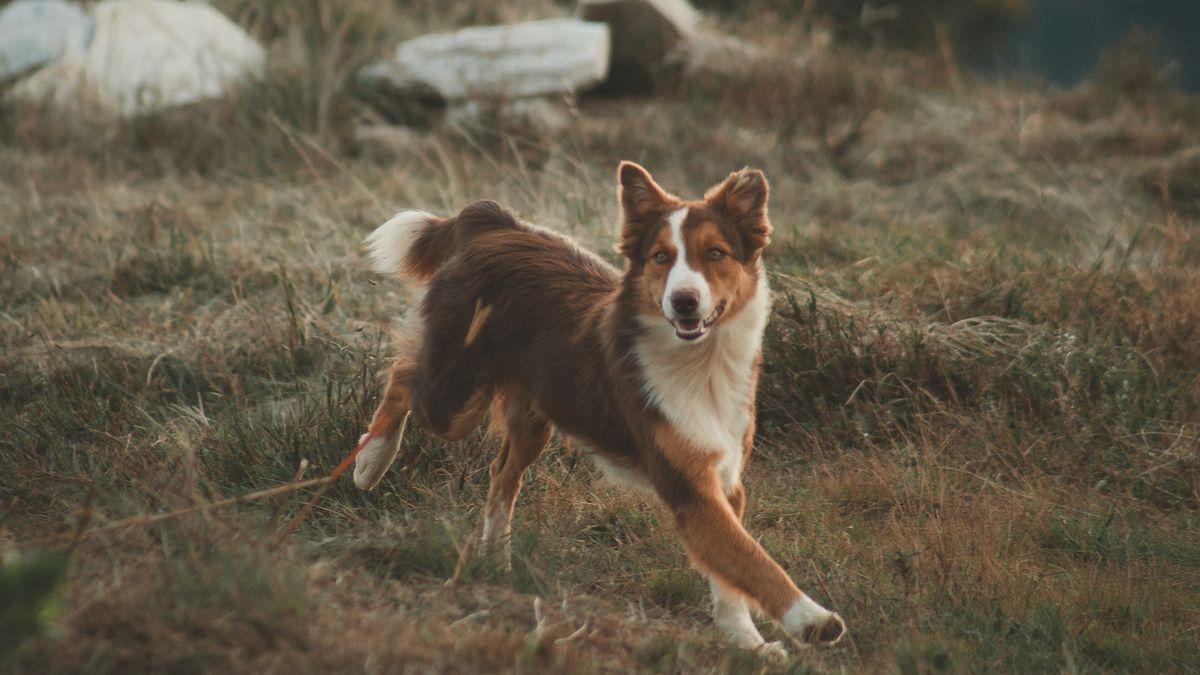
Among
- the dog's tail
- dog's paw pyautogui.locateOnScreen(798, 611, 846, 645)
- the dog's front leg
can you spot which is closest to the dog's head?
the dog's front leg

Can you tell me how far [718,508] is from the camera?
395 cm

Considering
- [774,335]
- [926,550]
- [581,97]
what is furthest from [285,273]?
[581,97]

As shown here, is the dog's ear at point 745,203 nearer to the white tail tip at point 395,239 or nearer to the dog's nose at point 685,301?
the dog's nose at point 685,301

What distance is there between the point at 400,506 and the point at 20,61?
9443mm

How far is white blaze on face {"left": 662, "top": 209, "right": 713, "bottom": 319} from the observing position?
3.92m

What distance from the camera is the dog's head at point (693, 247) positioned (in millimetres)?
3977

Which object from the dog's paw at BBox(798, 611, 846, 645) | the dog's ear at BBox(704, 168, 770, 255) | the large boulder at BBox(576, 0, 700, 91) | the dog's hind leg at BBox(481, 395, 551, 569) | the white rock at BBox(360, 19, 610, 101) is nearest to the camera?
the dog's paw at BBox(798, 611, 846, 645)

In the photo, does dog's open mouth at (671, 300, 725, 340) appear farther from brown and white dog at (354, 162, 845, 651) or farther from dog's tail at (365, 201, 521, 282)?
dog's tail at (365, 201, 521, 282)

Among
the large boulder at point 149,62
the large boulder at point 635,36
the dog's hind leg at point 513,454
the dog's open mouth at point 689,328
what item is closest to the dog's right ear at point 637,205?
the dog's open mouth at point 689,328

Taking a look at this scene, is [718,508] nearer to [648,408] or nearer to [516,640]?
[648,408]

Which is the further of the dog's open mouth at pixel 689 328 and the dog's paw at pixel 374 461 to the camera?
the dog's paw at pixel 374 461

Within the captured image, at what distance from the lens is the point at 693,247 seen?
13.4 feet

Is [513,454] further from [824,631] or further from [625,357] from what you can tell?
[824,631]

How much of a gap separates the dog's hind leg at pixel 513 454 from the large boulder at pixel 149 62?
7442 mm
